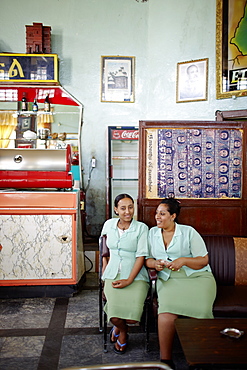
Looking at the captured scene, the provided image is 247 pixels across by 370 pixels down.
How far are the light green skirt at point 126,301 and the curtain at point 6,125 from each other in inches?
146

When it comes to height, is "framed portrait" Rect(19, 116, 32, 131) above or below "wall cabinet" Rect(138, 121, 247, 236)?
above

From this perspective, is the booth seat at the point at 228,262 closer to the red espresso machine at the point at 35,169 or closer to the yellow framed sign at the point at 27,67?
the red espresso machine at the point at 35,169

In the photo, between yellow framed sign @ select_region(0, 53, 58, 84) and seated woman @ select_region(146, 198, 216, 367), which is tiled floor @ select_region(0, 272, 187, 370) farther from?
yellow framed sign @ select_region(0, 53, 58, 84)

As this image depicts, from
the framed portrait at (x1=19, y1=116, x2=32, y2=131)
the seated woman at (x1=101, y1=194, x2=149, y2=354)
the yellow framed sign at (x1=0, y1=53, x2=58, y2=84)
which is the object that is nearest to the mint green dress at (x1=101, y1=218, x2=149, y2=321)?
the seated woman at (x1=101, y1=194, x2=149, y2=354)

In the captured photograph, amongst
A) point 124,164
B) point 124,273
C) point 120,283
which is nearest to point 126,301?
point 120,283

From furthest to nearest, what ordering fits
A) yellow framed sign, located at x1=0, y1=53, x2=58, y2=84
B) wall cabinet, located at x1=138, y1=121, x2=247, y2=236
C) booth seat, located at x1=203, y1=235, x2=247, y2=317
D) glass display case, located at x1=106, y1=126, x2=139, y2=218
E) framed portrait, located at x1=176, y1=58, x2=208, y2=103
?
1. glass display case, located at x1=106, y1=126, x2=139, y2=218
2. yellow framed sign, located at x1=0, y1=53, x2=58, y2=84
3. framed portrait, located at x1=176, y1=58, x2=208, y2=103
4. wall cabinet, located at x1=138, y1=121, x2=247, y2=236
5. booth seat, located at x1=203, y1=235, x2=247, y2=317

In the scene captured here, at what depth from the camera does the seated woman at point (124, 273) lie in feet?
9.10

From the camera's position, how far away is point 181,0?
517cm

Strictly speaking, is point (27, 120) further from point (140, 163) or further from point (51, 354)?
point (51, 354)

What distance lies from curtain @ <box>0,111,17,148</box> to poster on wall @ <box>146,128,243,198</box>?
9.91ft

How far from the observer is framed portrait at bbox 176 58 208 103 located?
5121 mm

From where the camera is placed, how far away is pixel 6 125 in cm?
578

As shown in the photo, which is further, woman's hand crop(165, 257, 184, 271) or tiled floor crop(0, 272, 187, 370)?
woman's hand crop(165, 257, 184, 271)

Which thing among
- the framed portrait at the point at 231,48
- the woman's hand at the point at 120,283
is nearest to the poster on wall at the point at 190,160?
the woman's hand at the point at 120,283
